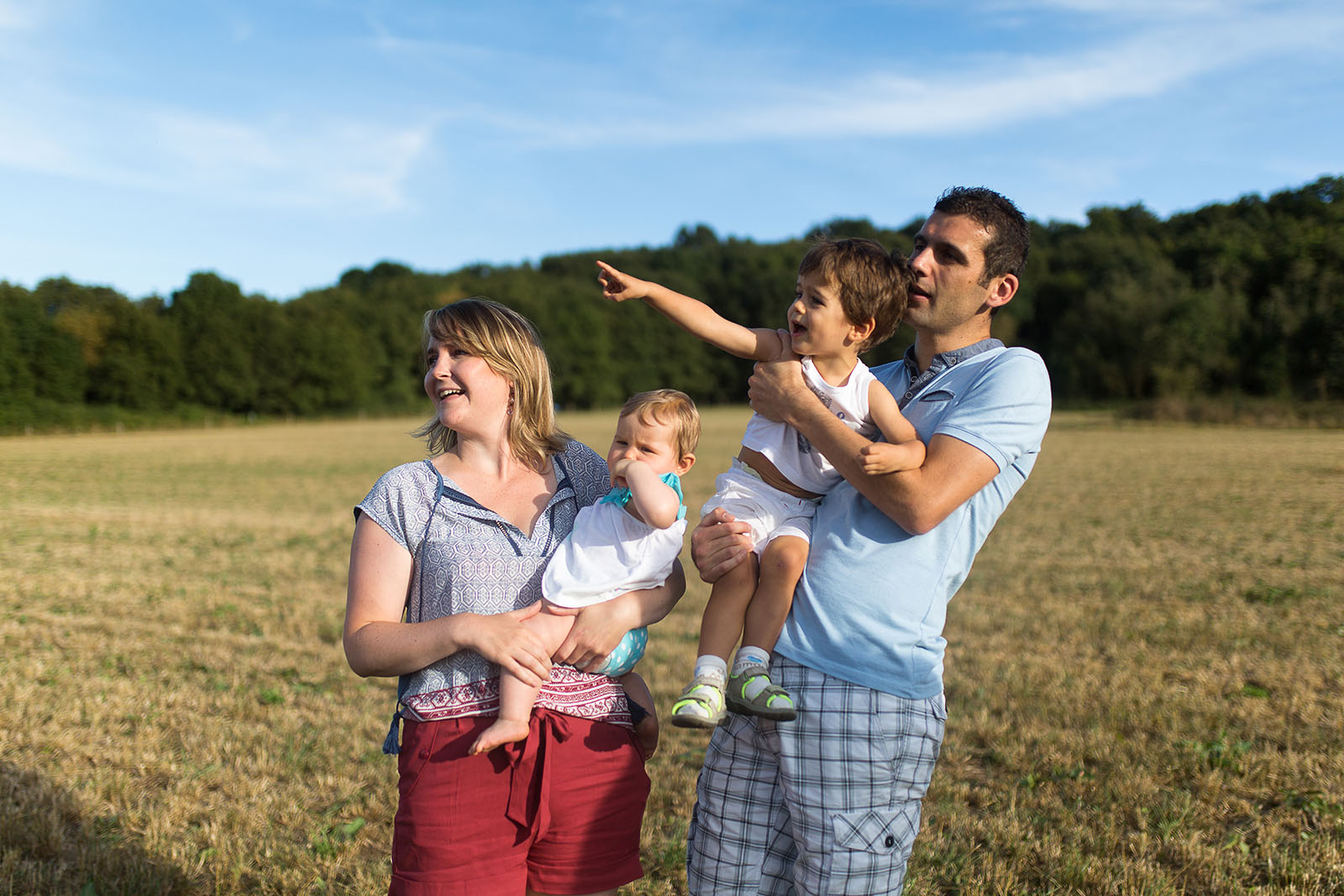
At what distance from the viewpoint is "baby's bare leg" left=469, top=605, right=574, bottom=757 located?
2.13 meters

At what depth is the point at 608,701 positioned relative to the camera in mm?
2365

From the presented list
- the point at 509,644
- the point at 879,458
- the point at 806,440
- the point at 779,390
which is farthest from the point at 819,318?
the point at 509,644

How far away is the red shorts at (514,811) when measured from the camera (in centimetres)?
215

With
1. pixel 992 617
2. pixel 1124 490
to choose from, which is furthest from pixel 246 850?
pixel 1124 490

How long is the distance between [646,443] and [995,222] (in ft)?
3.60

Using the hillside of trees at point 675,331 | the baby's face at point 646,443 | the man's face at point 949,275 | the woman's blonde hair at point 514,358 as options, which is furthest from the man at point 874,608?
the hillside of trees at point 675,331

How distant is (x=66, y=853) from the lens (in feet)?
12.8

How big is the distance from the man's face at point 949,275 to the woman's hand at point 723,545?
73cm

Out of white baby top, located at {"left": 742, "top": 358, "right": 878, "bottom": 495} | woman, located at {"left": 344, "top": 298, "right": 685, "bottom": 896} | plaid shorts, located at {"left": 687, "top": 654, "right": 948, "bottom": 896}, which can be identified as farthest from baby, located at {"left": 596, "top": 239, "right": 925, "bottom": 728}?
woman, located at {"left": 344, "top": 298, "right": 685, "bottom": 896}

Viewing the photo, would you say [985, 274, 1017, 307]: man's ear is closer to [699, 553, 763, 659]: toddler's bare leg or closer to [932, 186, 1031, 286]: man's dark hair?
[932, 186, 1031, 286]: man's dark hair

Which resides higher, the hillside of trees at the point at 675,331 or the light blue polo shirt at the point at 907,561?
the hillside of trees at the point at 675,331

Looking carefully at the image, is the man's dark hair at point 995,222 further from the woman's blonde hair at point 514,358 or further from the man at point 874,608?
the woman's blonde hair at point 514,358

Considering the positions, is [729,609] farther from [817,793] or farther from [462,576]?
[462,576]

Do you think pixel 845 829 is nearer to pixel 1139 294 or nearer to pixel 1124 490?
pixel 1124 490
